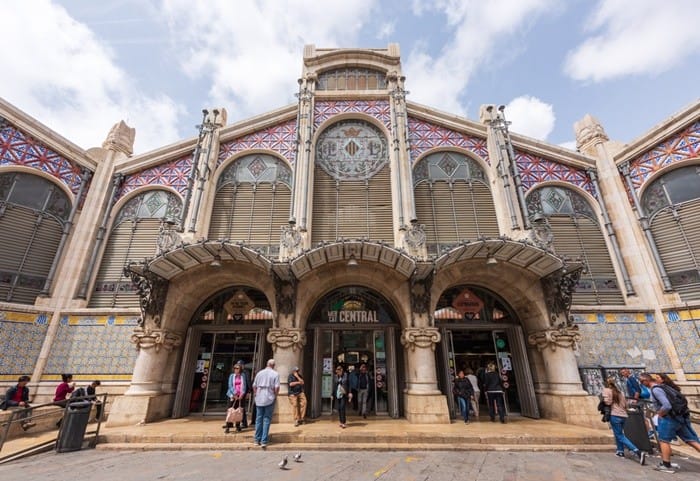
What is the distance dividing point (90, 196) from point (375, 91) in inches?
522

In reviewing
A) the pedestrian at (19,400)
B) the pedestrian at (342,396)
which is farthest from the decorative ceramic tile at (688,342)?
the pedestrian at (19,400)

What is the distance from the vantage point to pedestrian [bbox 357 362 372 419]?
32.6 ft

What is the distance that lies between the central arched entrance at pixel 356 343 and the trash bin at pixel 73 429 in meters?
5.79

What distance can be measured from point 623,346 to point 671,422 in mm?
6110

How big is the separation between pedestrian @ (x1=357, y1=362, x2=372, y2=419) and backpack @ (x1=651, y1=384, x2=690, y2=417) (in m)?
7.06

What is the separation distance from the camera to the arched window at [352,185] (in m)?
12.3

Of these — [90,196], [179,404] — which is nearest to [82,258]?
[90,196]

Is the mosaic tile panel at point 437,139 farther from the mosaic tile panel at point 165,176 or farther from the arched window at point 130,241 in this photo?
the arched window at point 130,241

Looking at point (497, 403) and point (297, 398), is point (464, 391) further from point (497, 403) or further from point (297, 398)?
point (297, 398)

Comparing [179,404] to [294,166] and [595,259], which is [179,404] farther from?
[595,259]

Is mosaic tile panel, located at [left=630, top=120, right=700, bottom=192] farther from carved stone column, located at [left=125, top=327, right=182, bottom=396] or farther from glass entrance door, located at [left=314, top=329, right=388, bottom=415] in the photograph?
carved stone column, located at [left=125, top=327, right=182, bottom=396]

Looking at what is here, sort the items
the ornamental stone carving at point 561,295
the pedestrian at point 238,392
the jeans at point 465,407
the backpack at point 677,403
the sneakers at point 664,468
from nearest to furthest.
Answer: the sneakers at point 664,468, the backpack at point 677,403, the pedestrian at point 238,392, the jeans at point 465,407, the ornamental stone carving at point 561,295

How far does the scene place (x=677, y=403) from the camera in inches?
220

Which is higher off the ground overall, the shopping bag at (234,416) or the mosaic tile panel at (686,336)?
the mosaic tile panel at (686,336)
